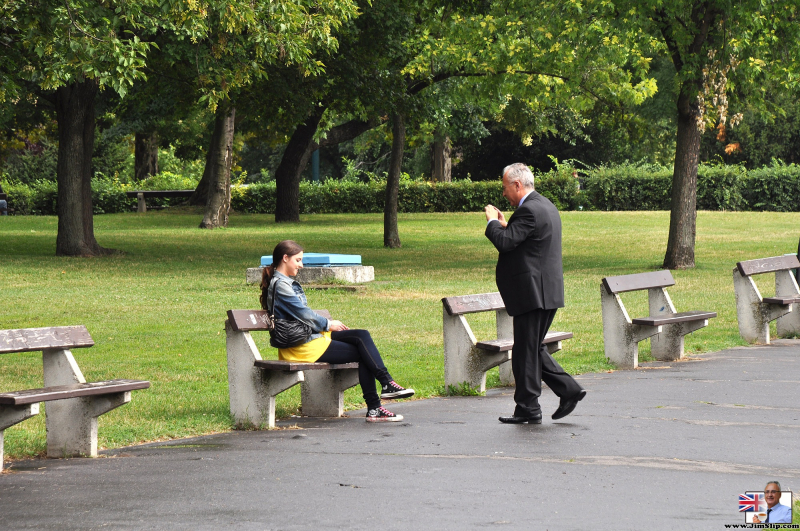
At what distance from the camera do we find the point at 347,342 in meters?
7.58

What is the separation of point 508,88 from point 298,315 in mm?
19673

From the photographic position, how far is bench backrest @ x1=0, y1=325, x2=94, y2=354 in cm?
614

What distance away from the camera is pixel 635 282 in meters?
10.5

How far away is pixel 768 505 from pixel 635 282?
5.82 meters

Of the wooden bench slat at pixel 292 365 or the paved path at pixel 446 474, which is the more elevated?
the wooden bench slat at pixel 292 365

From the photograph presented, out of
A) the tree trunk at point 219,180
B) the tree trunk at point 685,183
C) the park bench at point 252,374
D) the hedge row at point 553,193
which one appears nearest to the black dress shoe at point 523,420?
the park bench at point 252,374

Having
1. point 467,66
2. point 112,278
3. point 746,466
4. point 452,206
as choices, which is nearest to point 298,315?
point 746,466

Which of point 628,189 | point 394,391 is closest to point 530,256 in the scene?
point 394,391

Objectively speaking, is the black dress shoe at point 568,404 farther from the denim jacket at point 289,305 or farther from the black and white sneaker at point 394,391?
the denim jacket at point 289,305

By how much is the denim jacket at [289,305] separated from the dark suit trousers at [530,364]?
1.37m

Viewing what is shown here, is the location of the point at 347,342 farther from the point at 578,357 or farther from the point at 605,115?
the point at 605,115

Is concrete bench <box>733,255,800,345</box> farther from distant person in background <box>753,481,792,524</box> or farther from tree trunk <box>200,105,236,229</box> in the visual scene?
tree trunk <box>200,105,236,229</box>

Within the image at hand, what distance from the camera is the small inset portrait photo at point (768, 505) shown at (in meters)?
4.62

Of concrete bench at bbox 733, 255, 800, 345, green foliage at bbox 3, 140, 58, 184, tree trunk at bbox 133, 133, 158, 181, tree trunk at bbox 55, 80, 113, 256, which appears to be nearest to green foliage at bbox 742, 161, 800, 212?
tree trunk at bbox 133, 133, 158, 181
